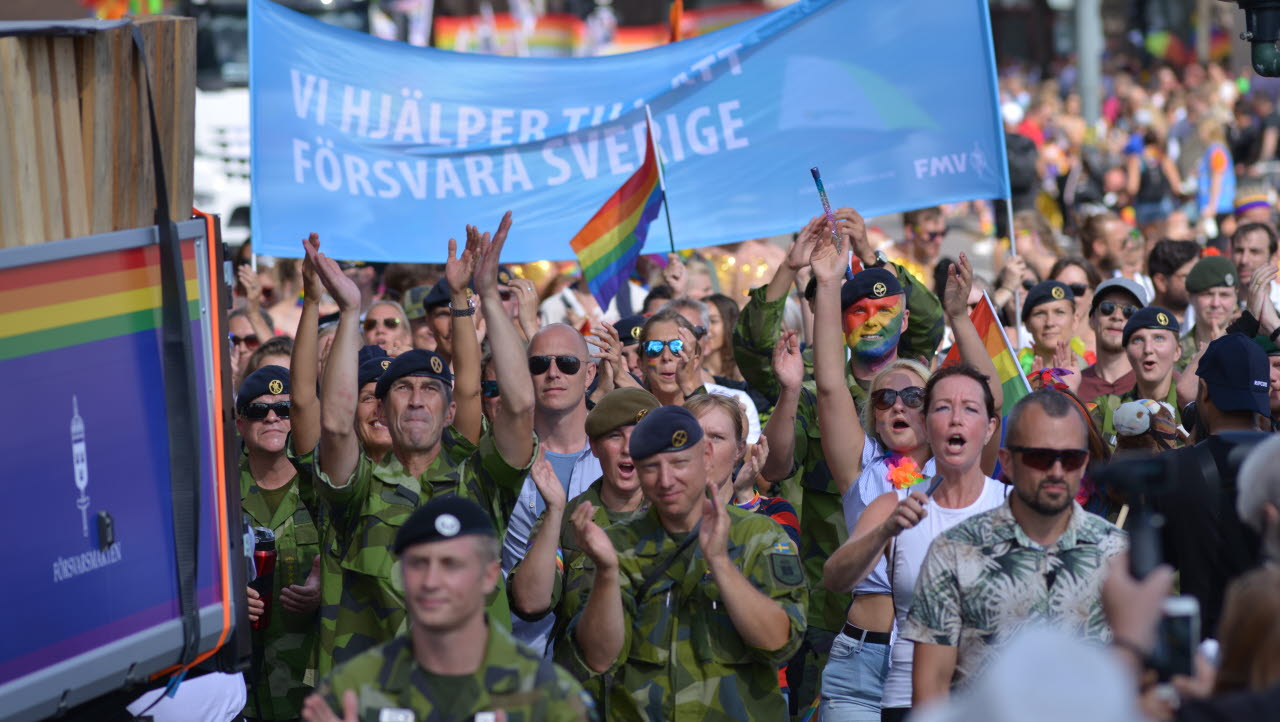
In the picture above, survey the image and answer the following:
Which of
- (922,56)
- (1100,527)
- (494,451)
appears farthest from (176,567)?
(922,56)

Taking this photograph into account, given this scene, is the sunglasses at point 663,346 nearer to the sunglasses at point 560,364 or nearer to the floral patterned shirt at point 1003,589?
the sunglasses at point 560,364

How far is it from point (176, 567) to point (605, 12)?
33.8 metres

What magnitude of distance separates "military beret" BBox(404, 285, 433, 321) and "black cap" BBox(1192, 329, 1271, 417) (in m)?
5.31

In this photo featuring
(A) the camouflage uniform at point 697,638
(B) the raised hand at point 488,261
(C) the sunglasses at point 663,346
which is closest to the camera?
(A) the camouflage uniform at point 697,638

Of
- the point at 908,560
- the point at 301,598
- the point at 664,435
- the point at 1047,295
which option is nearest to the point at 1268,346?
the point at 1047,295

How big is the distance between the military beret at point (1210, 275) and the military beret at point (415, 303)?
4335mm

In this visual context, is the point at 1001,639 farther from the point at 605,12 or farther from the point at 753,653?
the point at 605,12

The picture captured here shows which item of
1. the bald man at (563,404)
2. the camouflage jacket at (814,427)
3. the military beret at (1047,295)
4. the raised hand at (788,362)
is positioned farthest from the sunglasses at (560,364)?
the military beret at (1047,295)

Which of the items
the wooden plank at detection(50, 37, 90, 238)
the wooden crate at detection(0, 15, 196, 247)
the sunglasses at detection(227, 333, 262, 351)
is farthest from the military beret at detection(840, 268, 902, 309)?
the sunglasses at detection(227, 333, 262, 351)

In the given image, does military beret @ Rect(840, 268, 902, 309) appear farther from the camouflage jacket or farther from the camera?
the camera

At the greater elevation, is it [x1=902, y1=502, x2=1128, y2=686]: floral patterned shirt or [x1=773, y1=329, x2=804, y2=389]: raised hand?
[x1=773, y1=329, x2=804, y2=389]: raised hand

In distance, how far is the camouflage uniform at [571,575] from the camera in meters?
5.32

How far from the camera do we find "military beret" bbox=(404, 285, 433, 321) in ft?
32.5

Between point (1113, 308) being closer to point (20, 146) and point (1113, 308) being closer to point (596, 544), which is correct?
point (596, 544)
